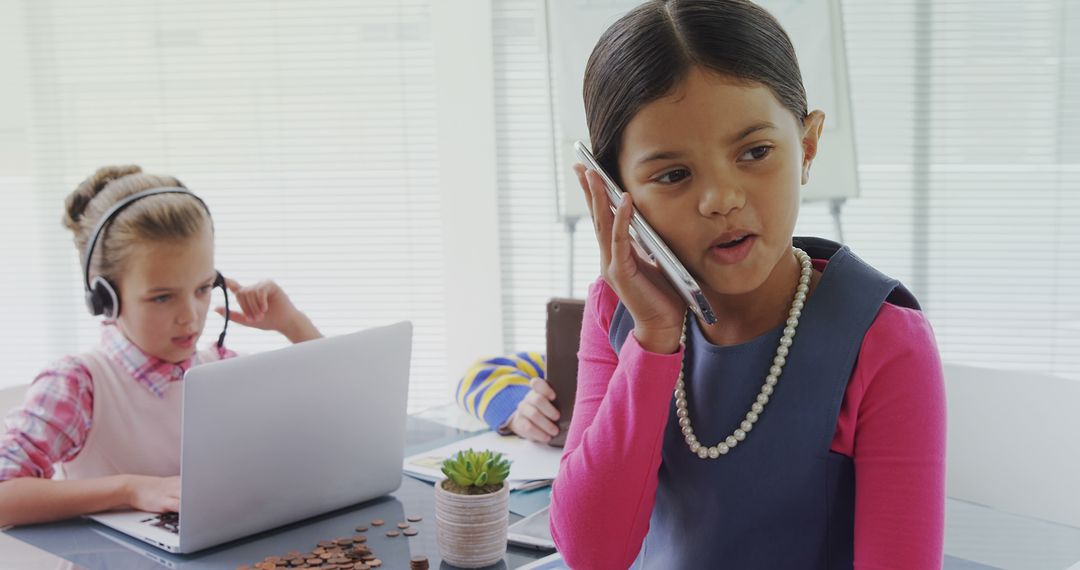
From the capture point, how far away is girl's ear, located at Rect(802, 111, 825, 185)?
1.05 meters

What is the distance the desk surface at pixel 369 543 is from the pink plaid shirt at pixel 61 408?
0.58 feet

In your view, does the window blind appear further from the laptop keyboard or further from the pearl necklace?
the pearl necklace

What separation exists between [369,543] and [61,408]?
0.69 metres

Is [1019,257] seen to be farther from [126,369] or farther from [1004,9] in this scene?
[126,369]

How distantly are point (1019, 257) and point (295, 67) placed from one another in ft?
8.81

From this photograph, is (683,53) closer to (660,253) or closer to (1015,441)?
(660,253)

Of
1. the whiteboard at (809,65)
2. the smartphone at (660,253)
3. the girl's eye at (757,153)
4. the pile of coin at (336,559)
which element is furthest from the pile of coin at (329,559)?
the whiteboard at (809,65)

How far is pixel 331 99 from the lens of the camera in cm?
388

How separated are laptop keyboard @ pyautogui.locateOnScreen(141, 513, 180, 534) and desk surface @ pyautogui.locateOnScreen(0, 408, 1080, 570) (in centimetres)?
4

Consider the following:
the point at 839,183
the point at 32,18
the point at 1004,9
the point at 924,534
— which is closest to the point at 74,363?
the point at 924,534

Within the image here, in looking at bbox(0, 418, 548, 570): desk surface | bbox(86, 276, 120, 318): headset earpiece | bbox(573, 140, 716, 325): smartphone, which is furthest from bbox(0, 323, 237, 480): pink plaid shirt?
bbox(573, 140, 716, 325): smartphone

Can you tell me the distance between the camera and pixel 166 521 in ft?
4.74

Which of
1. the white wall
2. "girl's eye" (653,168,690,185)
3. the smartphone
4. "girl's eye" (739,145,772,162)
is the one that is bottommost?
the white wall

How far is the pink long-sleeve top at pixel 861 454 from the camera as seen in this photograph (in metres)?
0.94
